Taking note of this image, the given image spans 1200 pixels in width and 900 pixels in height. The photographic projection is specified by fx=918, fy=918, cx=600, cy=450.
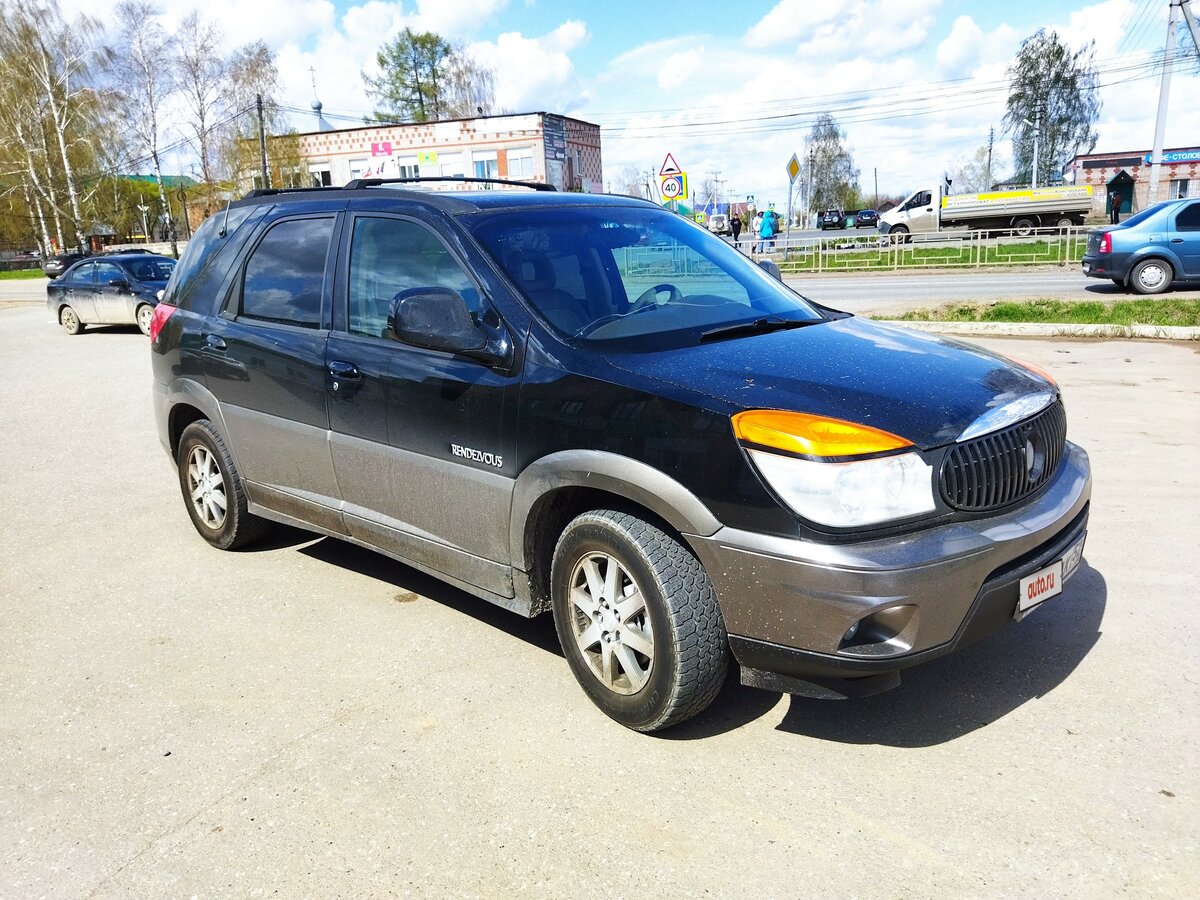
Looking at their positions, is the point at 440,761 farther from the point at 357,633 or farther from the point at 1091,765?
the point at 1091,765

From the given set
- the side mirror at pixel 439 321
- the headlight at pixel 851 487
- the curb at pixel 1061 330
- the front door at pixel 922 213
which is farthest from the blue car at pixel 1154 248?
the front door at pixel 922 213

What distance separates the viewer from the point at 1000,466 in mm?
2945

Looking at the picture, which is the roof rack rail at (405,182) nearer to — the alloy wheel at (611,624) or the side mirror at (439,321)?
the side mirror at (439,321)

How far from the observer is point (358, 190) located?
14.1 feet

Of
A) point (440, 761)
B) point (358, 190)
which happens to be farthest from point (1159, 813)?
point (358, 190)

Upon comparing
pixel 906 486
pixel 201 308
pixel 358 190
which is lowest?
pixel 906 486

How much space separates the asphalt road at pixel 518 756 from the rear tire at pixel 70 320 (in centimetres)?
1595

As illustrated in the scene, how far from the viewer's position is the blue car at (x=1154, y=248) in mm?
15750

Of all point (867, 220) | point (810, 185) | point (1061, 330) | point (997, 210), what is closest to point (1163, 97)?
point (997, 210)

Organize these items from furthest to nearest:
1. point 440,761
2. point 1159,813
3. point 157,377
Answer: point 157,377, point 440,761, point 1159,813

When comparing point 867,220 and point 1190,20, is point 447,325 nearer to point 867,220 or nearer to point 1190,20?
point 1190,20

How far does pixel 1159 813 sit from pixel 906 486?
3.92 ft

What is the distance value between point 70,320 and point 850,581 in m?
20.2

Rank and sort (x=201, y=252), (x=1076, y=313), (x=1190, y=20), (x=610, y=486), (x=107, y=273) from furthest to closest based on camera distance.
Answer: (x=1190, y=20)
(x=107, y=273)
(x=1076, y=313)
(x=201, y=252)
(x=610, y=486)
